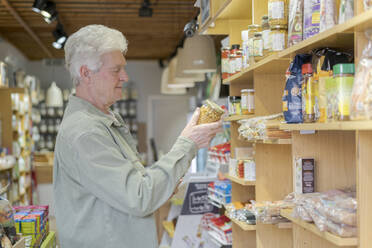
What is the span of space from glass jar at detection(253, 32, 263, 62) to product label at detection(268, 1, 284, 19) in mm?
237

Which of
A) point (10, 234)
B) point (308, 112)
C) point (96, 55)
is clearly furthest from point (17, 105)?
point (308, 112)

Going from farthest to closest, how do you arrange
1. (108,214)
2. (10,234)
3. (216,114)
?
(10,234) → (216,114) → (108,214)

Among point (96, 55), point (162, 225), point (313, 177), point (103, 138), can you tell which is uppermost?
point (96, 55)

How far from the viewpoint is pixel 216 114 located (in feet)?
7.79

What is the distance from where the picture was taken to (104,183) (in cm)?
197

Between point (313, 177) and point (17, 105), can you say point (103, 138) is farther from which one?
point (17, 105)

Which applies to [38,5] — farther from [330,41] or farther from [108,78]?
[330,41]

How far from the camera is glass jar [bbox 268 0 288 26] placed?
2371mm

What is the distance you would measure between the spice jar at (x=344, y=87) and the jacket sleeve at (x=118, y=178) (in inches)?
30.0

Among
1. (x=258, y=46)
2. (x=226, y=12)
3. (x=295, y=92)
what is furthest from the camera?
(x=226, y=12)

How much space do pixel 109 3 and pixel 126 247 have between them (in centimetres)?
566

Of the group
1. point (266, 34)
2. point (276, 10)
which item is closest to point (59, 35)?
point (266, 34)

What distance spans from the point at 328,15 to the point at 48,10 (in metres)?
5.47

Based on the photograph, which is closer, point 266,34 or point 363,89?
point 363,89
